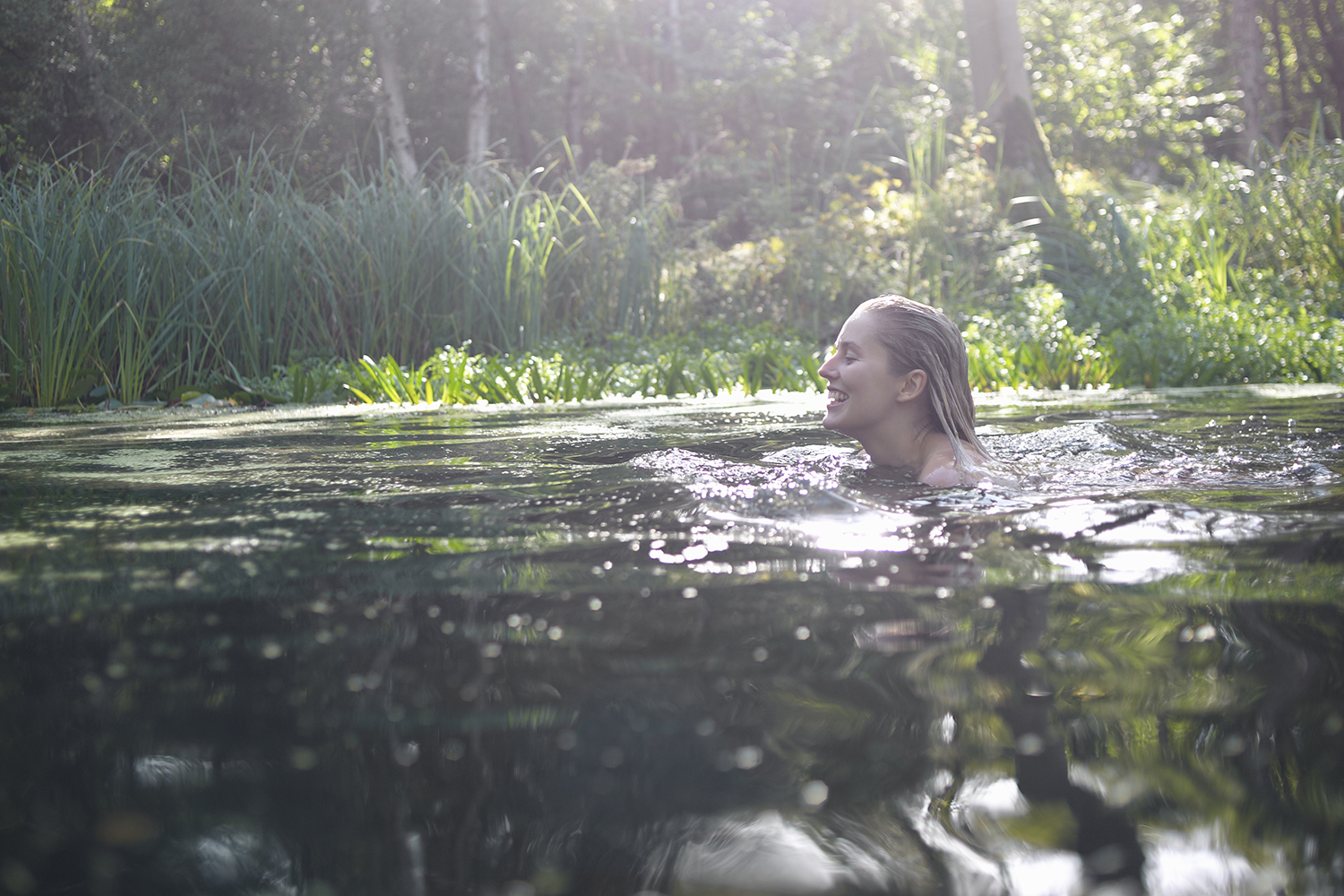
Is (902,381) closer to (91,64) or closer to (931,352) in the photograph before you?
(931,352)

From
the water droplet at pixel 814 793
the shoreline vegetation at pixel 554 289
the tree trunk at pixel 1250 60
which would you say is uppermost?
the tree trunk at pixel 1250 60

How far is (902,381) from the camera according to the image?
357 cm

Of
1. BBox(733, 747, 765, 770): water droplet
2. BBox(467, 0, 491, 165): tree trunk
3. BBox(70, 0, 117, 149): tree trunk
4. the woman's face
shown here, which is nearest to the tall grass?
the woman's face

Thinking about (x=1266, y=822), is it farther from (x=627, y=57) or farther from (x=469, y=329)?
(x=627, y=57)

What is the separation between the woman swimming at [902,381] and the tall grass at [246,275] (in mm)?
4773

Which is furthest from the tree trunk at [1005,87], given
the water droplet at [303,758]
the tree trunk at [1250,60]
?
the water droplet at [303,758]

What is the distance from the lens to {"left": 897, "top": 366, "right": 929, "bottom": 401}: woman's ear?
3543 millimetres

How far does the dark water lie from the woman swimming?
112cm

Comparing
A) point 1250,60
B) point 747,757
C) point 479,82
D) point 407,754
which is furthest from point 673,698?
point 479,82

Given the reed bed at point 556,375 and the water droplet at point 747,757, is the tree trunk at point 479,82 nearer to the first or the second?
the reed bed at point 556,375

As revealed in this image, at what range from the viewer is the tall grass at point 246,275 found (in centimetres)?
654

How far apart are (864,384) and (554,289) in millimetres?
5742

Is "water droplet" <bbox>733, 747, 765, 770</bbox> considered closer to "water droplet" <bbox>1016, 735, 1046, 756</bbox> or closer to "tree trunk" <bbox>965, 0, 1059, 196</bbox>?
"water droplet" <bbox>1016, 735, 1046, 756</bbox>

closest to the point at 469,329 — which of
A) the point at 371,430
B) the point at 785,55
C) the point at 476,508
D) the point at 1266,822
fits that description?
the point at 371,430
